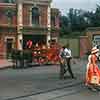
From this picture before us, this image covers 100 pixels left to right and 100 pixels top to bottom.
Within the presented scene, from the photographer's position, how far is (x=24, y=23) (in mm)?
61062

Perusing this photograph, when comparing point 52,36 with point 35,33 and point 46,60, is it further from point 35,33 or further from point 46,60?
point 46,60

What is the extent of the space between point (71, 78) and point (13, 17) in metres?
38.6

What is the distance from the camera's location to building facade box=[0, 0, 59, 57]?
59406 mm

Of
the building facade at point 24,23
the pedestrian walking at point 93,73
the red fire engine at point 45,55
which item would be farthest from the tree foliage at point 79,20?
the pedestrian walking at point 93,73

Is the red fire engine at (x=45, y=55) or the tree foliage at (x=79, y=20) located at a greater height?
the tree foliage at (x=79, y=20)

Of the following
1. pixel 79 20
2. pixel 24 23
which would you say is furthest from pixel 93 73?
pixel 79 20

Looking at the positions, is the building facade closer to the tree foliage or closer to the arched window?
the arched window

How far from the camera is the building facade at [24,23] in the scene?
195 feet

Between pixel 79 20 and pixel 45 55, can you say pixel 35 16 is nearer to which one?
pixel 45 55

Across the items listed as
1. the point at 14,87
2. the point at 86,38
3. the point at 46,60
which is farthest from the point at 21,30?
the point at 14,87

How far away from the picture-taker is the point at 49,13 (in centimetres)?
6312

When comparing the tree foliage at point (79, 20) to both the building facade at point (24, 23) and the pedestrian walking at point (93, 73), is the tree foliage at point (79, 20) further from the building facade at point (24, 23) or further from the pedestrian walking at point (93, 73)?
the pedestrian walking at point (93, 73)

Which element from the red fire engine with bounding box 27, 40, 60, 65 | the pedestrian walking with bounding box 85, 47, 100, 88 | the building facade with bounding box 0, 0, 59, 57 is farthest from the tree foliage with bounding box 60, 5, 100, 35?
the pedestrian walking with bounding box 85, 47, 100, 88

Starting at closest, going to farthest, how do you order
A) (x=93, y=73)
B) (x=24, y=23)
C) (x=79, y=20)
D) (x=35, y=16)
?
1. (x=93, y=73)
2. (x=24, y=23)
3. (x=35, y=16)
4. (x=79, y=20)
